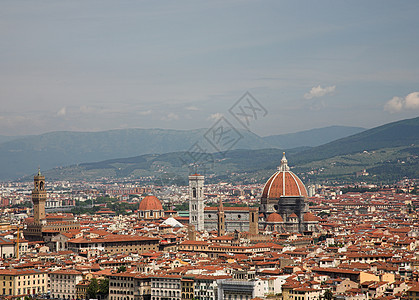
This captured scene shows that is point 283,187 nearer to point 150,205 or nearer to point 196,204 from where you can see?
point 196,204

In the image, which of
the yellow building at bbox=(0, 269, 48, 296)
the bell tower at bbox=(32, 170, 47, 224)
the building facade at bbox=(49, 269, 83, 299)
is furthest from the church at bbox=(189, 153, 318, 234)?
the yellow building at bbox=(0, 269, 48, 296)

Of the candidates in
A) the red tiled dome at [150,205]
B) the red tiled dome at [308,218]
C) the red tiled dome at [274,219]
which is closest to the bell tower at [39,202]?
the red tiled dome at [274,219]

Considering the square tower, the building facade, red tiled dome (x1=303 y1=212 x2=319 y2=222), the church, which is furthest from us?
the square tower

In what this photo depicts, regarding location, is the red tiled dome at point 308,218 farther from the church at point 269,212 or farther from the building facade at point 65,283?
the building facade at point 65,283

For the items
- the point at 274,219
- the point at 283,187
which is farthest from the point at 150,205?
the point at 274,219

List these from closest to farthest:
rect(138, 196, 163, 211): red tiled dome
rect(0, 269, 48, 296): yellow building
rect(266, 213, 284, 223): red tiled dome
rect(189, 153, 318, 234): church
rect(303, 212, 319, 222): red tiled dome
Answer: rect(0, 269, 48, 296): yellow building < rect(189, 153, 318, 234): church < rect(303, 212, 319, 222): red tiled dome < rect(266, 213, 284, 223): red tiled dome < rect(138, 196, 163, 211): red tiled dome

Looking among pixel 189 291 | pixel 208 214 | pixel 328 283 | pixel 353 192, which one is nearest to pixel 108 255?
pixel 189 291

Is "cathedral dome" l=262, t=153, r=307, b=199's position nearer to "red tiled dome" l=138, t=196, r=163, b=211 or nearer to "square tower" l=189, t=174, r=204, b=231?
→ "square tower" l=189, t=174, r=204, b=231

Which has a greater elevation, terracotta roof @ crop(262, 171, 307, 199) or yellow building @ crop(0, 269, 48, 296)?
terracotta roof @ crop(262, 171, 307, 199)

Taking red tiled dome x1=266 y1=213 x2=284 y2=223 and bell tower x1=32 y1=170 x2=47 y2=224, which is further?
red tiled dome x1=266 y1=213 x2=284 y2=223
